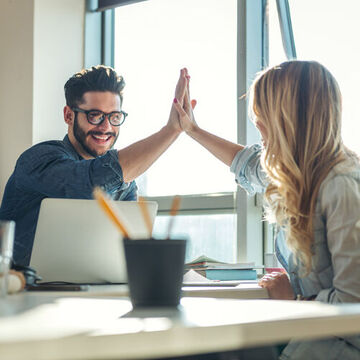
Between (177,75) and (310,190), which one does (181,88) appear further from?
(177,75)

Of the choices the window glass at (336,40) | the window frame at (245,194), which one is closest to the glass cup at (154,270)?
the window glass at (336,40)

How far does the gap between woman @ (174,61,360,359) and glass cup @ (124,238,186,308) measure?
1.50 ft

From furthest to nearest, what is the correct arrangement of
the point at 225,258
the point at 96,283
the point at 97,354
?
the point at 225,258 → the point at 96,283 → the point at 97,354

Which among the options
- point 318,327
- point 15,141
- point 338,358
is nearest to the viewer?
point 318,327

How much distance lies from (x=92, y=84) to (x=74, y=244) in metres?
1.35

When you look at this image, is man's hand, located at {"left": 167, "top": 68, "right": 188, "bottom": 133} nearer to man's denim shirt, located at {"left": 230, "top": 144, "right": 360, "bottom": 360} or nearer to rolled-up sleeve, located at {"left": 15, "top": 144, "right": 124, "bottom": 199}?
rolled-up sleeve, located at {"left": 15, "top": 144, "right": 124, "bottom": 199}

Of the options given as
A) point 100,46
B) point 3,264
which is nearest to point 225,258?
point 100,46

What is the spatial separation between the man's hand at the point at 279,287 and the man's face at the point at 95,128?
1408 millimetres

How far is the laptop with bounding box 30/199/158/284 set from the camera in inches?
67.1

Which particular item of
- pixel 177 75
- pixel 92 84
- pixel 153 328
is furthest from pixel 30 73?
pixel 153 328

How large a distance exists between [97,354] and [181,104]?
1.94m

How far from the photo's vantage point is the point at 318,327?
710 mm

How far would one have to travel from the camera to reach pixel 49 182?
8.25 feet

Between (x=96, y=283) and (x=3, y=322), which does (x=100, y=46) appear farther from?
(x=3, y=322)
